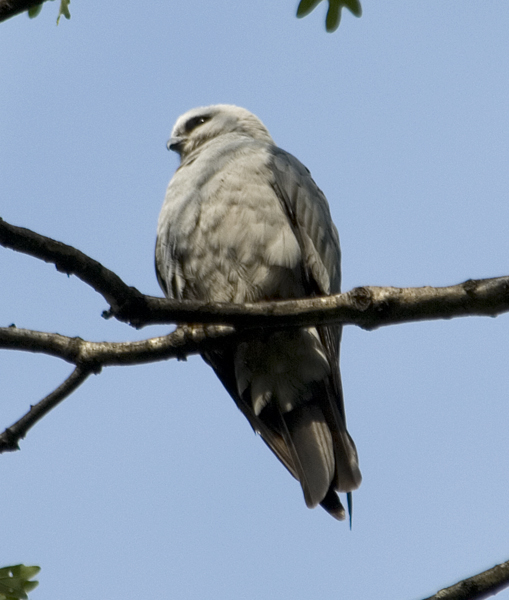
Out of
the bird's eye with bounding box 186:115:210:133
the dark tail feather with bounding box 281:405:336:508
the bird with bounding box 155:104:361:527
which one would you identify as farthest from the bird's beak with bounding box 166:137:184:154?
the dark tail feather with bounding box 281:405:336:508

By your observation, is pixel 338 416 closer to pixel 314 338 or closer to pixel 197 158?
pixel 314 338

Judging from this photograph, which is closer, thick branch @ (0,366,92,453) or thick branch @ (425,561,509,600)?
thick branch @ (425,561,509,600)

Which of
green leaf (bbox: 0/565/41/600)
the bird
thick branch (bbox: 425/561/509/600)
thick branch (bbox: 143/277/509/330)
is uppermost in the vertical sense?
the bird

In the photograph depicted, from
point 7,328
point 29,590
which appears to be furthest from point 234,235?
point 29,590

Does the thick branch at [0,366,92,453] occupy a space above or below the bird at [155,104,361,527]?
below

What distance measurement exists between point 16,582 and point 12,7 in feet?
7.41

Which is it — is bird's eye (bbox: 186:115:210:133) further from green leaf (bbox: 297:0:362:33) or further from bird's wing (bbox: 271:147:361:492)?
green leaf (bbox: 297:0:362:33)

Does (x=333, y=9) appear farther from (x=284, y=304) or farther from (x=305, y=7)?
(x=284, y=304)

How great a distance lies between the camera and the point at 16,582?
9.77 ft

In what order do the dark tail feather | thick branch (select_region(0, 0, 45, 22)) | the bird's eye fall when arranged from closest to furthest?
thick branch (select_region(0, 0, 45, 22)) < the dark tail feather < the bird's eye

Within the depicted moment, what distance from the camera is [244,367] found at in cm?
495

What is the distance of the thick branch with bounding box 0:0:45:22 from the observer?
2.69 metres

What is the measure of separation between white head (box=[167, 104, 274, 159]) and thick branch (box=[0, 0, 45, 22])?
4129 mm

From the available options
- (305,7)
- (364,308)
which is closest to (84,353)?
(364,308)
